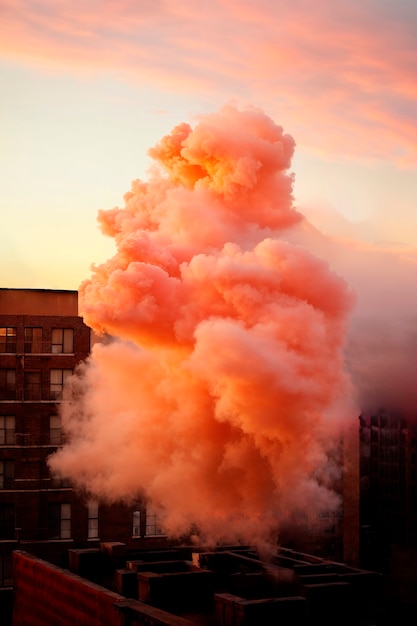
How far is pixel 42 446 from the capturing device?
80.9 metres

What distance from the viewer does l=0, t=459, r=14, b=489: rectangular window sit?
80.3m

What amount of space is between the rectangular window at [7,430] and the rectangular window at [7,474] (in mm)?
1504

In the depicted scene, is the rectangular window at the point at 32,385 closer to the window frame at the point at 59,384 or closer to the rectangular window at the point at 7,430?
the window frame at the point at 59,384

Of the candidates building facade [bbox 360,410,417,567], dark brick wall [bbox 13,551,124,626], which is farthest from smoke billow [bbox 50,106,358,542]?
building facade [bbox 360,410,417,567]

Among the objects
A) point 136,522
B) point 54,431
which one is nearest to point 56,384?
point 54,431

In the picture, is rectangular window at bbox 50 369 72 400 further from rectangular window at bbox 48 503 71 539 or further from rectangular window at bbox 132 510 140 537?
rectangular window at bbox 132 510 140 537

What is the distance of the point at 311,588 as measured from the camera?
156 feet

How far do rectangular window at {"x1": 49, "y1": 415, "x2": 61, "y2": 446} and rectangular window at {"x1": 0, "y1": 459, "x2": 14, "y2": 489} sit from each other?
3.67m

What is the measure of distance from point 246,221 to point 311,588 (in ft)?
58.3

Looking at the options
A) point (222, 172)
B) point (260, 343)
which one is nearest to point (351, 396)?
point (260, 343)

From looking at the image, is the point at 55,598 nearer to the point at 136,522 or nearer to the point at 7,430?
the point at 136,522

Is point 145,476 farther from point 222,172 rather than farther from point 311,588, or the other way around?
point 222,172

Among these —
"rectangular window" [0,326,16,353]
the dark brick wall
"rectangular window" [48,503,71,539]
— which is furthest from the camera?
"rectangular window" [0,326,16,353]

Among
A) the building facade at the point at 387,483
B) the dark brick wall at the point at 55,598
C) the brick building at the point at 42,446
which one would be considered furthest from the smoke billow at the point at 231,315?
the building facade at the point at 387,483
